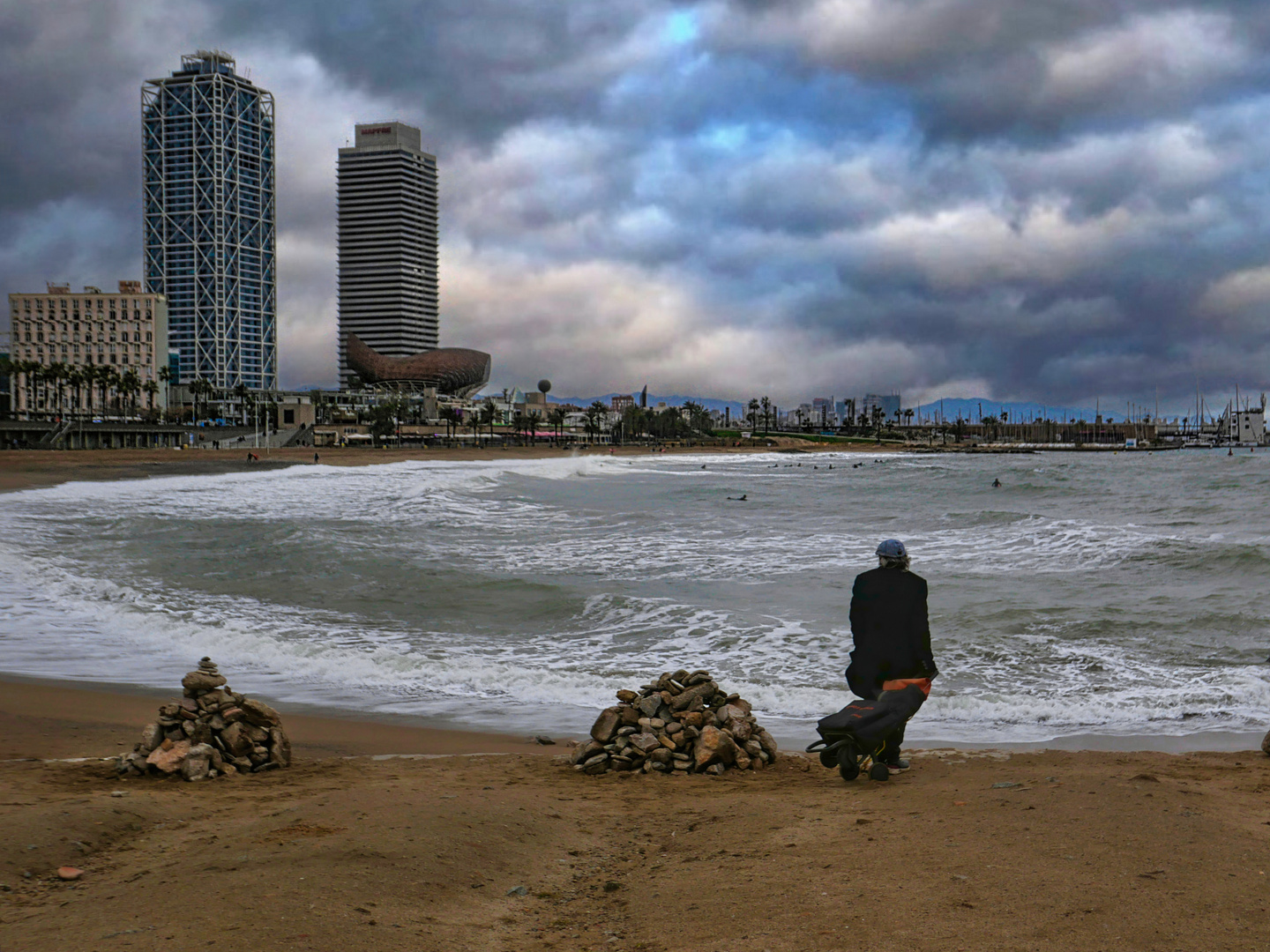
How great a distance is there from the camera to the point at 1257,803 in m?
5.52

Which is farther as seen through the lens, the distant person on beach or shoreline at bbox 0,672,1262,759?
shoreline at bbox 0,672,1262,759

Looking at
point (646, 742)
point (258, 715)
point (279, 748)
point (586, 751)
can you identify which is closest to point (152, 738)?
point (258, 715)

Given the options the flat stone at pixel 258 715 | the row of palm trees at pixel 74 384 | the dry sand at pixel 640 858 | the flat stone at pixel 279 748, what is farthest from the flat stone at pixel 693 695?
the row of palm trees at pixel 74 384

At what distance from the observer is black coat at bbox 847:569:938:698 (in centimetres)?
618

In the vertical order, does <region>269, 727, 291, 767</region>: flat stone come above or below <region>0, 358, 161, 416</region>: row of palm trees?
below

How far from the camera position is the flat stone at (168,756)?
20.8 ft

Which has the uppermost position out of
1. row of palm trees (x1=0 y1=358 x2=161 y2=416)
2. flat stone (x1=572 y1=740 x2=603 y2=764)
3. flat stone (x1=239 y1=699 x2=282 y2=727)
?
row of palm trees (x1=0 y1=358 x2=161 y2=416)

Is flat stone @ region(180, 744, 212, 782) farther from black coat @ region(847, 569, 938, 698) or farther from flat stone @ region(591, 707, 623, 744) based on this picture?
black coat @ region(847, 569, 938, 698)

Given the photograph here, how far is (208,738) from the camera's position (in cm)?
666

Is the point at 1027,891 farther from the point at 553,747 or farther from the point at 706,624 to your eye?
the point at 706,624

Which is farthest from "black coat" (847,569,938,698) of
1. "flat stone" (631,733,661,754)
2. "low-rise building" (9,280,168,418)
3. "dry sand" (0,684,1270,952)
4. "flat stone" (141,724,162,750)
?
"low-rise building" (9,280,168,418)

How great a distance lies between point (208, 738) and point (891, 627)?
503cm

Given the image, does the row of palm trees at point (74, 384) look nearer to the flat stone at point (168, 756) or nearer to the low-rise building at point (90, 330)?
the low-rise building at point (90, 330)

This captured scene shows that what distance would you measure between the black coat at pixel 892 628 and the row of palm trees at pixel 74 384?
138 metres
